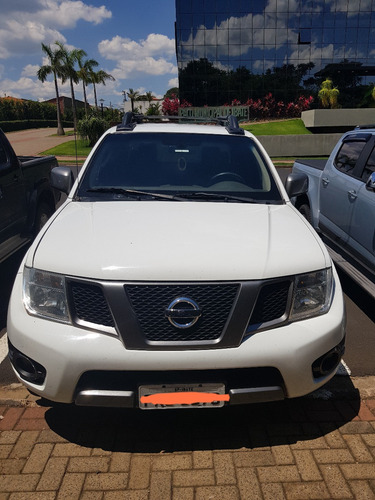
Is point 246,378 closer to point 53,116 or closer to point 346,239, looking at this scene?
point 346,239

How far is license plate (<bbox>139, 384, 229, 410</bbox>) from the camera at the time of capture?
7.71ft

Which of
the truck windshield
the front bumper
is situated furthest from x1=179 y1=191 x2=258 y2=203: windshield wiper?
the front bumper

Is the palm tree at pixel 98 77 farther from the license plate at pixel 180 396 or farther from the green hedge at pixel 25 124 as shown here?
the license plate at pixel 180 396

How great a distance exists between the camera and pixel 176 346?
2.32m

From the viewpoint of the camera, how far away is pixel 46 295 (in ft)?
8.14

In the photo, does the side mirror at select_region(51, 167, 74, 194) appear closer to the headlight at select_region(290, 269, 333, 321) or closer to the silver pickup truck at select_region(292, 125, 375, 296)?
the silver pickup truck at select_region(292, 125, 375, 296)

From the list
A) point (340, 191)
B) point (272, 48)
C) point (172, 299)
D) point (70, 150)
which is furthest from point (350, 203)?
point (272, 48)

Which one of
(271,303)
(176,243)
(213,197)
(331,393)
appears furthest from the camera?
(213,197)

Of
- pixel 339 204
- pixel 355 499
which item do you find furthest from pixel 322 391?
pixel 339 204

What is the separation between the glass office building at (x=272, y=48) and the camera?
3812 centimetres

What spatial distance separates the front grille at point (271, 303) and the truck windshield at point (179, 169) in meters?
1.09

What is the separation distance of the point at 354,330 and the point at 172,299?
8.66 ft

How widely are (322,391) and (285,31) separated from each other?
137 feet

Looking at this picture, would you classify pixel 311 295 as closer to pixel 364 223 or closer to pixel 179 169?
pixel 179 169
